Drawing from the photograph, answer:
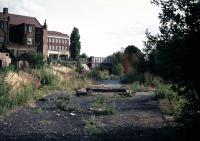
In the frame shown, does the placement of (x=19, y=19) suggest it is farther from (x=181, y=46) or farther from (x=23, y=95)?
(x=181, y=46)

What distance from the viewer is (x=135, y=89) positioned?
2641 cm

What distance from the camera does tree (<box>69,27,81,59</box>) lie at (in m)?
97.2

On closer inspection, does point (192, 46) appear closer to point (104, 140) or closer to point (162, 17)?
point (162, 17)

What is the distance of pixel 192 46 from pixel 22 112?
798 centimetres

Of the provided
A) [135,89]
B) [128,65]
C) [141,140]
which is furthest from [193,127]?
[128,65]

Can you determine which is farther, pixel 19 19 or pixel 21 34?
pixel 19 19

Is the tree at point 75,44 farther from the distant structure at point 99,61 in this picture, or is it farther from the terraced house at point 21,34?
the distant structure at point 99,61

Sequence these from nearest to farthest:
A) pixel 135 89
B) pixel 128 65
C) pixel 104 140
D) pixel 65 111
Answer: pixel 104 140 → pixel 65 111 → pixel 135 89 → pixel 128 65

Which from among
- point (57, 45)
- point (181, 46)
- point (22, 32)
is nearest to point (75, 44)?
point (57, 45)

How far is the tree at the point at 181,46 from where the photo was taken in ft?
26.6

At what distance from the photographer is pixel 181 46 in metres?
8.10

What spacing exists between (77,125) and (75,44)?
86054 millimetres

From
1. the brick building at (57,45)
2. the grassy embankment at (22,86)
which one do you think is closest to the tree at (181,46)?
the grassy embankment at (22,86)

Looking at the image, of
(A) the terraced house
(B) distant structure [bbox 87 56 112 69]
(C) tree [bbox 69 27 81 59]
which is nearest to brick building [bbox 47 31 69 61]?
(C) tree [bbox 69 27 81 59]
